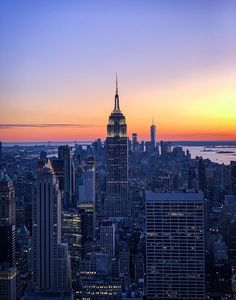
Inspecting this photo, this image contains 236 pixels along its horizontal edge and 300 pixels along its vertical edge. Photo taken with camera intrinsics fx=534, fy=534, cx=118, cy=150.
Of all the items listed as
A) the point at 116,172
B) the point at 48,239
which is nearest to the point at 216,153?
the point at 48,239

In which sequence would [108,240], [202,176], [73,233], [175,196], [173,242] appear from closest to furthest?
[173,242], [175,196], [202,176], [73,233], [108,240]

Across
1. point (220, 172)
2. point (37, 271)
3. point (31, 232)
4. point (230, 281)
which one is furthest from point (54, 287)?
point (220, 172)

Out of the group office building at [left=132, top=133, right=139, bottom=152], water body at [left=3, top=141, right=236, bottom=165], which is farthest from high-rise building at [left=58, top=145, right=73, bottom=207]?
water body at [left=3, top=141, right=236, bottom=165]

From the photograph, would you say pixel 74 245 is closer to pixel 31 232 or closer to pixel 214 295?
pixel 31 232

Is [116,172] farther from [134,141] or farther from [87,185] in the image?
[134,141]

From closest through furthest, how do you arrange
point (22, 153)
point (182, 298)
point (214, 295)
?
point (22, 153), point (214, 295), point (182, 298)
